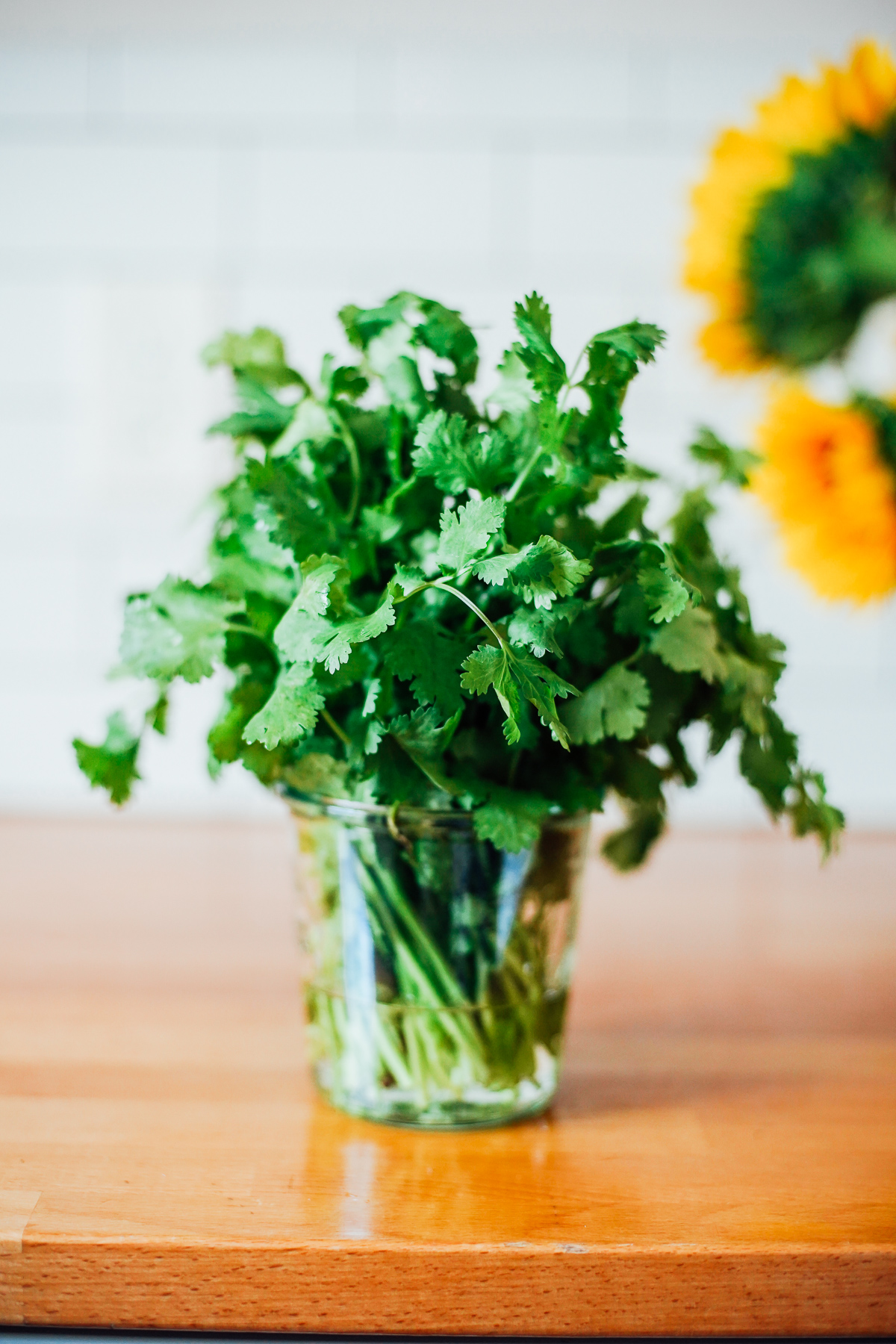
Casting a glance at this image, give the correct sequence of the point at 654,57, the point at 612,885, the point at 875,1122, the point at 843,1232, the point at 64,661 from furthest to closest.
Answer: the point at 64,661
the point at 654,57
the point at 612,885
the point at 875,1122
the point at 843,1232

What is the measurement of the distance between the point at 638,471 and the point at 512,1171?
0.32m

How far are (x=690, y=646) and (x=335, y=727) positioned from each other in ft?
0.49

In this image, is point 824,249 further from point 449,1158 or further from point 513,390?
point 449,1158

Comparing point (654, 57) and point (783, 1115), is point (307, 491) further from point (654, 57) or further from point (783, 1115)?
point (654, 57)

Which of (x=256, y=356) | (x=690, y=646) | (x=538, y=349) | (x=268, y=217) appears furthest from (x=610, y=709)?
(x=268, y=217)

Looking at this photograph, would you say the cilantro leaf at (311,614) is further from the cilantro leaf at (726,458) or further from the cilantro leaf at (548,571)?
the cilantro leaf at (726,458)

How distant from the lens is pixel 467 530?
427 millimetres

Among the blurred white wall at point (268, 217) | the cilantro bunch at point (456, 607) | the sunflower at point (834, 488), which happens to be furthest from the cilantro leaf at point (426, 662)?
the blurred white wall at point (268, 217)

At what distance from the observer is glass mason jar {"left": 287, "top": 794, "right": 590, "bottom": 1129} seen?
50cm

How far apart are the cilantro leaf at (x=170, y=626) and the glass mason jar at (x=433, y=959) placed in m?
0.09

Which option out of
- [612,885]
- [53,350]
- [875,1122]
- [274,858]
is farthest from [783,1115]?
[53,350]

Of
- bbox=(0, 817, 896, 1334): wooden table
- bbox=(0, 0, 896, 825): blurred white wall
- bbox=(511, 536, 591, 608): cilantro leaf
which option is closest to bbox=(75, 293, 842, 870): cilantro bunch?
A: bbox=(511, 536, 591, 608): cilantro leaf

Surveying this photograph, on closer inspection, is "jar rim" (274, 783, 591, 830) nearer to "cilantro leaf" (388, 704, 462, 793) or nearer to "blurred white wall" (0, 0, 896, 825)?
"cilantro leaf" (388, 704, 462, 793)

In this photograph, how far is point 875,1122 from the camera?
55 centimetres
